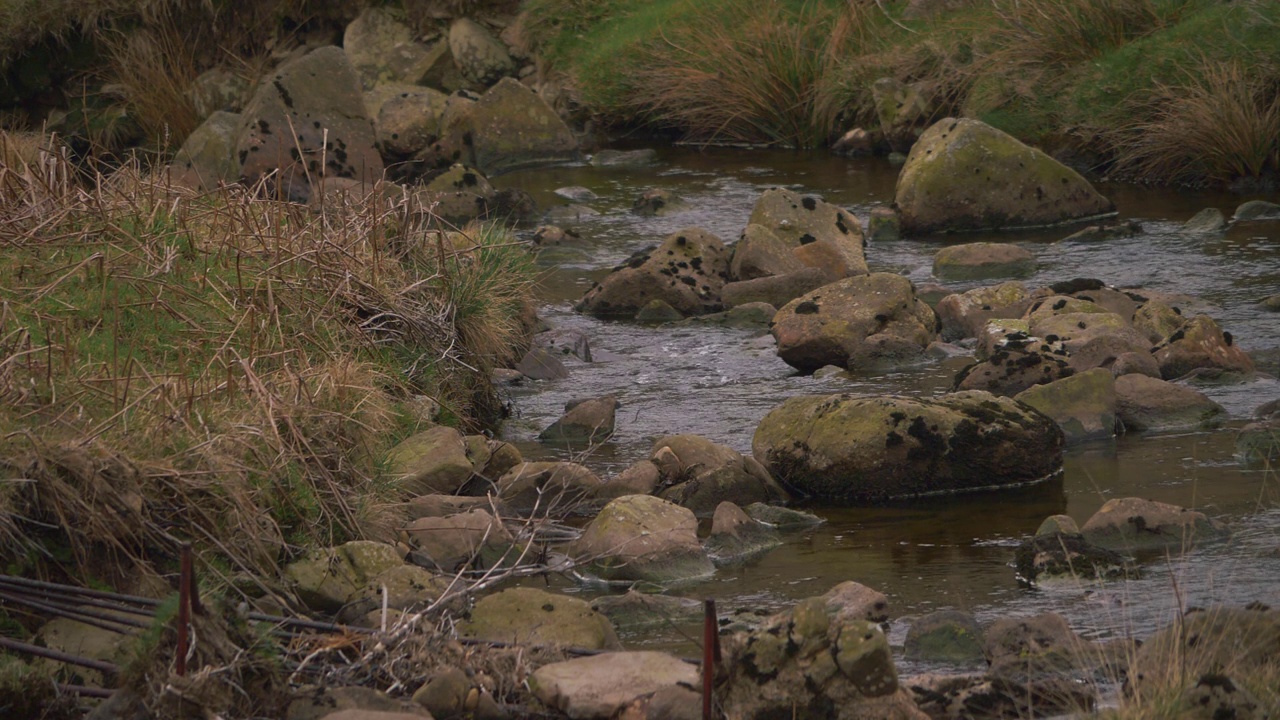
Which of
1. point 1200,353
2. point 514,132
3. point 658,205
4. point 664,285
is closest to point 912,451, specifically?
point 1200,353

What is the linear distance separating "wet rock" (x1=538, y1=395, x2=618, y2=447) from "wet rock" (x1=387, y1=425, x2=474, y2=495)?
3.01ft

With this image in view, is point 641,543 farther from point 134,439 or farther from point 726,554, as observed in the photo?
point 134,439

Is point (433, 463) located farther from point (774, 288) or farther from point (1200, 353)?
point (774, 288)

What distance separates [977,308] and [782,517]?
3.54 meters

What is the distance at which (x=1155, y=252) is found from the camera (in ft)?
35.3

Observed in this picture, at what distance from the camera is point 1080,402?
23.5ft

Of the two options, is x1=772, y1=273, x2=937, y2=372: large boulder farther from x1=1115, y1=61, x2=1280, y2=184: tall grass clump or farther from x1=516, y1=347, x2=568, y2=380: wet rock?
x1=1115, y1=61, x2=1280, y2=184: tall grass clump

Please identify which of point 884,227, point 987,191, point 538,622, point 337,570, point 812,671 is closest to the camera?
point 812,671

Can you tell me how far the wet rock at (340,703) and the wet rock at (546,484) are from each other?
7.71 ft

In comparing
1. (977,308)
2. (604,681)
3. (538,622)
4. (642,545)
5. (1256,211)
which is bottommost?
(1256,211)

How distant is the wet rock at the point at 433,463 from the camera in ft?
20.8

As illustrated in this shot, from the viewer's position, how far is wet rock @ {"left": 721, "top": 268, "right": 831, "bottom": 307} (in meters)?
10.2

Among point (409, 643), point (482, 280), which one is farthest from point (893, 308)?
point (409, 643)

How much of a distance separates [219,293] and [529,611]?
7.95 ft
